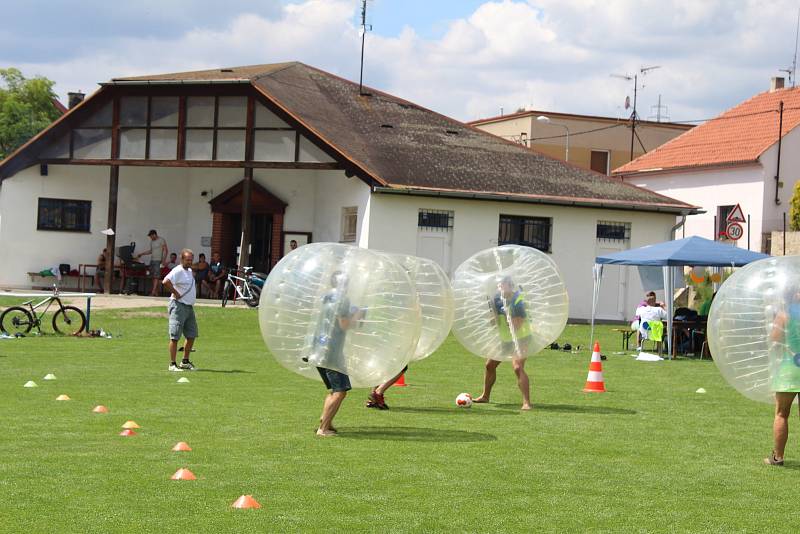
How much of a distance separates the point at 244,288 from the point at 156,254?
16.8ft

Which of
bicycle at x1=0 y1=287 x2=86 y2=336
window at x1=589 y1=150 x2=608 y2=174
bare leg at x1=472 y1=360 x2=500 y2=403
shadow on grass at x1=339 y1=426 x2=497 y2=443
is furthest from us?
window at x1=589 y1=150 x2=608 y2=174

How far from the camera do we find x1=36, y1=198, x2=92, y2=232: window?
3628cm

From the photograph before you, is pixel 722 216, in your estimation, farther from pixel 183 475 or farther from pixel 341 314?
pixel 183 475

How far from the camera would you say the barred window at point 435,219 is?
3300 cm

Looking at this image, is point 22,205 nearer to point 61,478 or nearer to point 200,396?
point 200,396

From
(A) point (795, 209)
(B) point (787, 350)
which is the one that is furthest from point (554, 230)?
(B) point (787, 350)

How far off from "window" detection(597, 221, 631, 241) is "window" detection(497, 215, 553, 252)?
5.65ft

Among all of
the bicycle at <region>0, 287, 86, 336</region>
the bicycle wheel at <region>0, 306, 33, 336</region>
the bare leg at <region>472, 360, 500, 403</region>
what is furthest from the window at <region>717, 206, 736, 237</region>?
the bare leg at <region>472, 360, 500, 403</region>

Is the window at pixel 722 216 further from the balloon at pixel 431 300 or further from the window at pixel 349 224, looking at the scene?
the balloon at pixel 431 300

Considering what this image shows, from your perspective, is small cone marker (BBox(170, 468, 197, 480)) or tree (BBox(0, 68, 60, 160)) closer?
small cone marker (BBox(170, 468, 197, 480))

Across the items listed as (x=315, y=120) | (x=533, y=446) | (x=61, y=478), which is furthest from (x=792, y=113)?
(x=61, y=478)

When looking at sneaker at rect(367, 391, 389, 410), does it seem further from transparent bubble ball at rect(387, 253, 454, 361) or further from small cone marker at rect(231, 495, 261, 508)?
small cone marker at rect(231, 495, 261, 508)

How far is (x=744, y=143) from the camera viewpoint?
1831 inches

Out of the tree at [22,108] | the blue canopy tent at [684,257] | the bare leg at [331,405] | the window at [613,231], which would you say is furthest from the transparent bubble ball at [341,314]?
the tree at [22,108]
